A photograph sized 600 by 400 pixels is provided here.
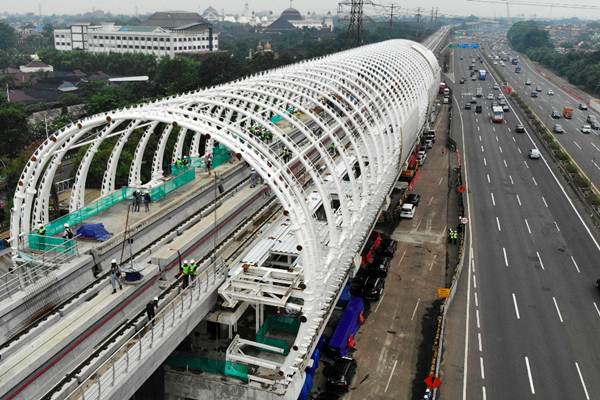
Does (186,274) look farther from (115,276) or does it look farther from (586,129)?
(586,129)

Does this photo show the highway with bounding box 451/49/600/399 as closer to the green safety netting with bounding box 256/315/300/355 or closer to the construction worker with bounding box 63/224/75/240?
the green safety netting with bounding box 256/315/300/355

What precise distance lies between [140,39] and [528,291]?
139055 millimetres

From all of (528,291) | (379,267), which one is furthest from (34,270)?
(528,291)

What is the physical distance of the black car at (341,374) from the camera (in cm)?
2270

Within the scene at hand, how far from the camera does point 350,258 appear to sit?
81.1 ft

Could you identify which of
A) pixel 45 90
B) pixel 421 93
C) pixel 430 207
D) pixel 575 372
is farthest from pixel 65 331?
pixel 45 90

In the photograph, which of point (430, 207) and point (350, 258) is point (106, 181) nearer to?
point (350, 258)

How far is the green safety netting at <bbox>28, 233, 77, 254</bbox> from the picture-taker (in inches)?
830

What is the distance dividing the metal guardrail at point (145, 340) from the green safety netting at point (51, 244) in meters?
5.33

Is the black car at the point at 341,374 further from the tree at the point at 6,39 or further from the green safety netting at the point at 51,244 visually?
the tree at the point at 6,39

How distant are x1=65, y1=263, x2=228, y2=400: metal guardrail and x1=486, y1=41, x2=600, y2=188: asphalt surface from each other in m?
45.4

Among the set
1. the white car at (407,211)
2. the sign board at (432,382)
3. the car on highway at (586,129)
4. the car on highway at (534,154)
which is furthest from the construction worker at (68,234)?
the car on highway at (586,129)

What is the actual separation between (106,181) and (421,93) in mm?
34149

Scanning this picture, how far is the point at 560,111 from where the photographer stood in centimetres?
9206
